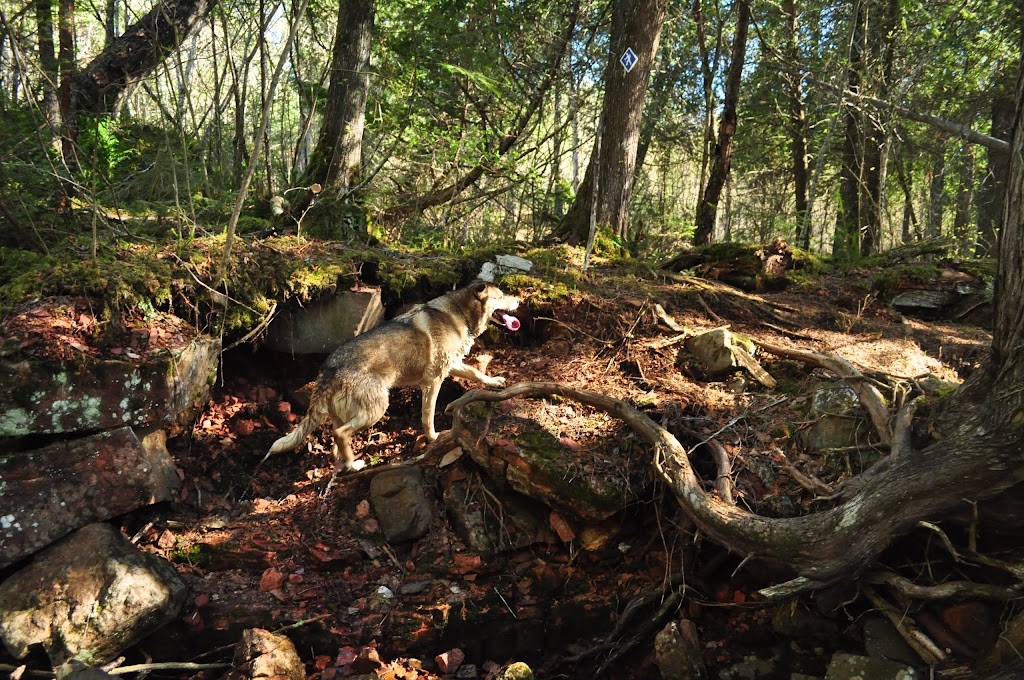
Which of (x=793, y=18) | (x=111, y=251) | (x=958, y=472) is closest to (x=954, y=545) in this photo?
(x=958, y=472)

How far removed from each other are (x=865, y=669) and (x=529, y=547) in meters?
2.49

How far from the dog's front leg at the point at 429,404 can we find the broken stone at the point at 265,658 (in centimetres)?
221

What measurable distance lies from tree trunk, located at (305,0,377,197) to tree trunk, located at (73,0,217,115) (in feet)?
5.37

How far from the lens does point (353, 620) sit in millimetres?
4496

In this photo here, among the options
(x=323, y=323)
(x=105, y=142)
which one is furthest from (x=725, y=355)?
(x=105, y=142)

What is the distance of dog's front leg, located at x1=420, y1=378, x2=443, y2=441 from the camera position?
19.1ft

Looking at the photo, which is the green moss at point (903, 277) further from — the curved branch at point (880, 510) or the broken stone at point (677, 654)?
the broken stone at point (677, 654)

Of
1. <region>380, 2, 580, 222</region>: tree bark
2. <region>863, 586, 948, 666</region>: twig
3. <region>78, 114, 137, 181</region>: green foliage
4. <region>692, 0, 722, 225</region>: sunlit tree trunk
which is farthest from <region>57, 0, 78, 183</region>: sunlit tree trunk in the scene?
<region>692, 0, 722, 225</region>: sunlit tree trunk

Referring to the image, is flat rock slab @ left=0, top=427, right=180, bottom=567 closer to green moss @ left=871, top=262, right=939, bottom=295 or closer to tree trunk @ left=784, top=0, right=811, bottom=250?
green moss @ left=871, top=262, right=939, bottom=295

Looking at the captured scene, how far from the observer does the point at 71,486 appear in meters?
4.43

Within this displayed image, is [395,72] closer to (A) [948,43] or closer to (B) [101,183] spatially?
(B) [101,183]

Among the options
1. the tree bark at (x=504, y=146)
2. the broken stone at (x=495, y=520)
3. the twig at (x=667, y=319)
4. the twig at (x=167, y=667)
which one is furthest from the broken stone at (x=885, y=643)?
the tree bark at (x=504, y=146)

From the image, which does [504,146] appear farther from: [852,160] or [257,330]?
[852,160]

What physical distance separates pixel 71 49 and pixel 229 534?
262 inches
